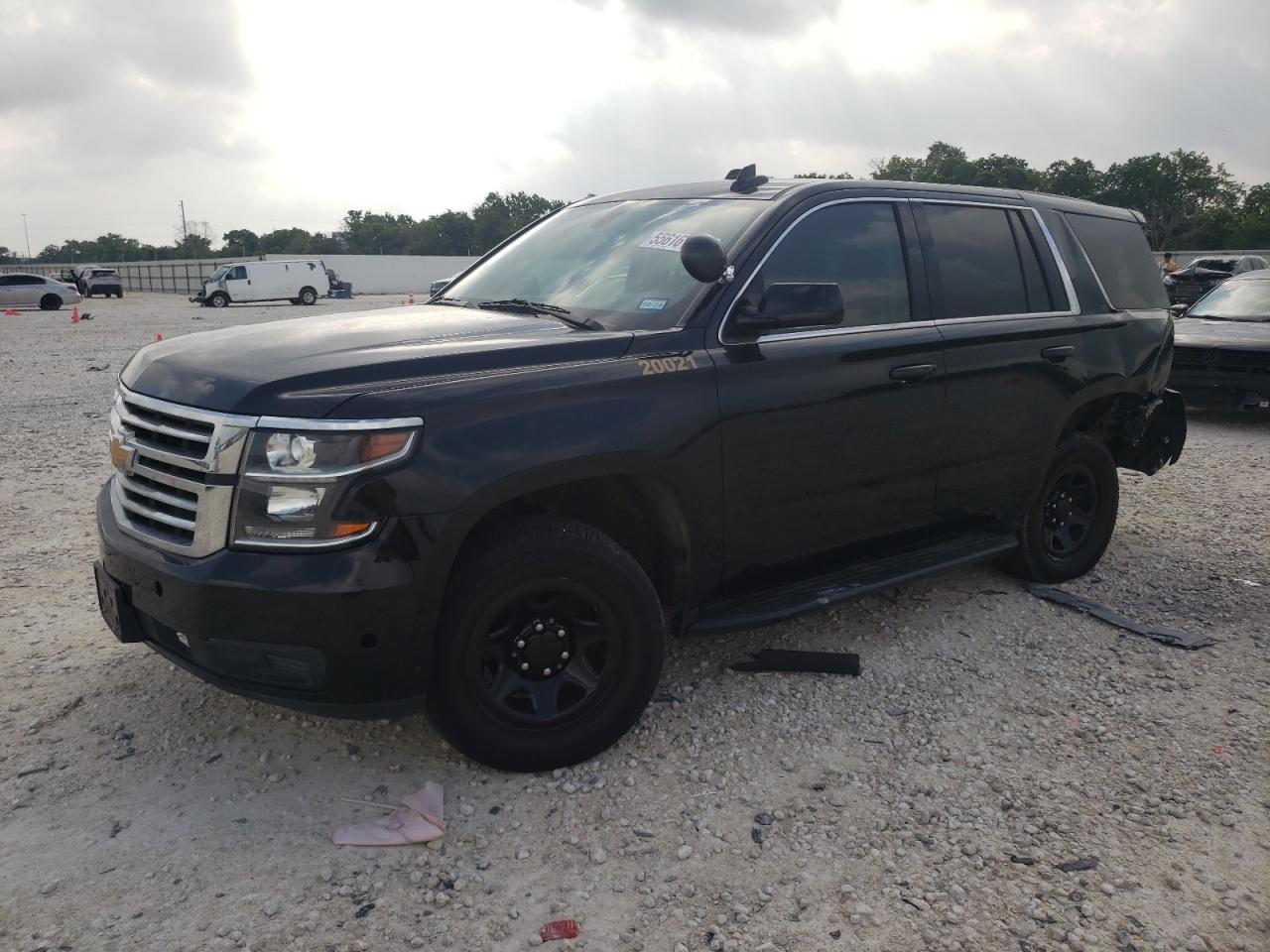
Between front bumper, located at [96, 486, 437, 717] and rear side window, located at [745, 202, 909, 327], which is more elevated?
rear side window, located at [745, 202, 909, 327]

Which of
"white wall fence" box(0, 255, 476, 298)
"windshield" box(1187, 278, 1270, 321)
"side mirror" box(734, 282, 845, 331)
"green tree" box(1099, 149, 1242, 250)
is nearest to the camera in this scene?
"side mirror" box(734, 282, 845, 331)

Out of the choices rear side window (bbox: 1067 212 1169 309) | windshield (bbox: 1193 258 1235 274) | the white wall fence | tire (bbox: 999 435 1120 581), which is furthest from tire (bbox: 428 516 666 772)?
the white wall fence

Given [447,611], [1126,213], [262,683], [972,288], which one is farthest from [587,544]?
[1126,213]

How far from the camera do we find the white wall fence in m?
60.9

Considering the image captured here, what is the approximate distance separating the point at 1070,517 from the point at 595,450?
329 centimetres

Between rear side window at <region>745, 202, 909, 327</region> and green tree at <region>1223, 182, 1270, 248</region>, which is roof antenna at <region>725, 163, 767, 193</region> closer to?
rear side window at <region>745, 202, 909, 327</region>

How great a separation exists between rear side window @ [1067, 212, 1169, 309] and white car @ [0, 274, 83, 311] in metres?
37.8

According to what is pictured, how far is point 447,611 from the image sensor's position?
299 cm

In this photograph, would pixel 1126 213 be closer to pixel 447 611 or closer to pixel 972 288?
pixel 972 288

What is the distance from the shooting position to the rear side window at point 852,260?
12.5 ft

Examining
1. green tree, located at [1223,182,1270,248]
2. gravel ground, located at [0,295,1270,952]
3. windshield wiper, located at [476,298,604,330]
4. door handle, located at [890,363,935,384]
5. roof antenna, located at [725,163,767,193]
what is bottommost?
gravel ground, located at [0,295,1270,952]

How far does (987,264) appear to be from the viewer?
464cm

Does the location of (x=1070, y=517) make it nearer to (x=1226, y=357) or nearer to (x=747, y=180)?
(x=747, y=180)

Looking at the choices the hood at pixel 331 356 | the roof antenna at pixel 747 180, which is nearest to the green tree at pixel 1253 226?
the roof antenna at pixel 747 180
